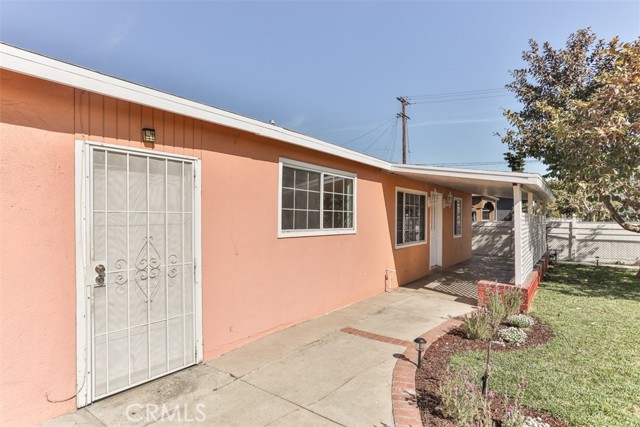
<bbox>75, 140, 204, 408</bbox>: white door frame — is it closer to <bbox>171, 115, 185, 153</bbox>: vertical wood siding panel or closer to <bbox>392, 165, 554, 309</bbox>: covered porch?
<bbox>171, 115, 185, 153</bbox>: vertical wood siding panel

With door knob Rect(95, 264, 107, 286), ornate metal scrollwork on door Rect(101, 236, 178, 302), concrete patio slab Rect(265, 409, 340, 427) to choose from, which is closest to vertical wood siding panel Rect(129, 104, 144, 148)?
ornate metal scrollwork on door Rect(101, 236, 178, 302)

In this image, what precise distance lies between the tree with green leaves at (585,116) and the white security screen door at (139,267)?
319 inches

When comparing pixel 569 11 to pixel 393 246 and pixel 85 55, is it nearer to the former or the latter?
pixel 393 246

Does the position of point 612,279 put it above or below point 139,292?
below

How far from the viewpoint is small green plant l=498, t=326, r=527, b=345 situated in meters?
4.79

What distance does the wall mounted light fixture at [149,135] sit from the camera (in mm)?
3705

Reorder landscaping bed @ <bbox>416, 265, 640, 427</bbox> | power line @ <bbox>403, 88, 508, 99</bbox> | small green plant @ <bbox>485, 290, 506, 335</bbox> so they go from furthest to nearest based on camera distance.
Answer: power line @ <bbox>403, 88, 508, 99</bbox> < small green plant @ <bbox>485, 290, 506, 335</bbox> < landscaping bed @ <bbox>416, 265, 640, 427</bbox>

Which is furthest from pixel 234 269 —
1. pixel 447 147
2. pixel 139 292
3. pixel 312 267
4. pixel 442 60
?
pixel 447 147

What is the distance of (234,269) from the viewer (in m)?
4.71

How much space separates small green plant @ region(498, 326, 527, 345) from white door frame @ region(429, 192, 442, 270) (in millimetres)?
5920

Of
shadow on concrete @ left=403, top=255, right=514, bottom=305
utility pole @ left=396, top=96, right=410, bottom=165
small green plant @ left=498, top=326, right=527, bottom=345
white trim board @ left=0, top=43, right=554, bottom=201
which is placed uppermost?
utility pole @ left=396, top=96, right=410, bottom=165

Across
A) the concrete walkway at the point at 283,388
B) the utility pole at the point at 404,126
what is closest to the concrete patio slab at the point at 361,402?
the concrete walkway at the point at 283,388

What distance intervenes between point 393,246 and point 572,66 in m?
7.70

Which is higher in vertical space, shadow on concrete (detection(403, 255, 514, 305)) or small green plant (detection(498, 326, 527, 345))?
small green plant (detection(498, 326, 527, 345))
